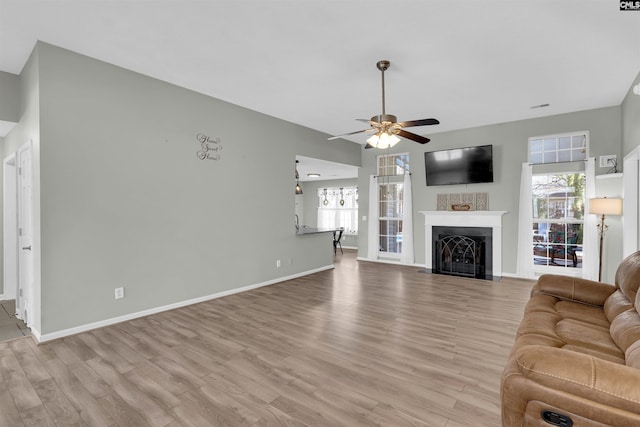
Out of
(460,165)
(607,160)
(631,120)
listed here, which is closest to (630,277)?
(631,120)

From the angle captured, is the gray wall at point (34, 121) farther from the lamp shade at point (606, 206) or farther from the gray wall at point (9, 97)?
the lamp shade at point (606, 206)

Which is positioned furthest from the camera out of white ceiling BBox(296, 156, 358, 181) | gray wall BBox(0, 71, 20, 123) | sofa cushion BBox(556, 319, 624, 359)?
white ceiling BBox(296, 156, 358, 181)

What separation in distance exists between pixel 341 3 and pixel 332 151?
177 inches

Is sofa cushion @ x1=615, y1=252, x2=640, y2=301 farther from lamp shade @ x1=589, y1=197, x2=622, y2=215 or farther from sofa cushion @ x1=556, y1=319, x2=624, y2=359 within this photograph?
lamp shade @ x1=589, y1=197, x2=622, y2=215

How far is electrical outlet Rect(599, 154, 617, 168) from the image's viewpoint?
16.7ft

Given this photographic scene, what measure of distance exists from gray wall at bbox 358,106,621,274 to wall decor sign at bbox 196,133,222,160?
13.9 ft

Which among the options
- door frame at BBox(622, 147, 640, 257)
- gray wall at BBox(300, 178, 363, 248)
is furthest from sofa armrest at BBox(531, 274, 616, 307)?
gray wall at BBox(300, 178, 363, 248)

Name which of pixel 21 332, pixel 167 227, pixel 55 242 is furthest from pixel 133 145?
pixel 21 332

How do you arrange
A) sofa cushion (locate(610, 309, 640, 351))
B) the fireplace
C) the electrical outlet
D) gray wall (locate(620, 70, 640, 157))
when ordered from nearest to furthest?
sofa cushion (locate(610, 309, 640, 351))
gray wall (locate(620, 70, 640, 157))
the electrical outlet
the fireplace

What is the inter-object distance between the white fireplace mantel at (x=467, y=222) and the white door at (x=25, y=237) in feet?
21.5

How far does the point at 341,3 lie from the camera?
260 centimetres

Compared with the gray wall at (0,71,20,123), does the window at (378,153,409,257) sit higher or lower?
lower

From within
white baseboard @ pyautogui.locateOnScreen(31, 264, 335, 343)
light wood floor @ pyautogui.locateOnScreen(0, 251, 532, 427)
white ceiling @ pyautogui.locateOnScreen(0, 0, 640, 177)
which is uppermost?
white ceiling @ pyautogui.locateOnScreen(0, 0, 640, 177)

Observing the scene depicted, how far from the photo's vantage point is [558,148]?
225 inches
